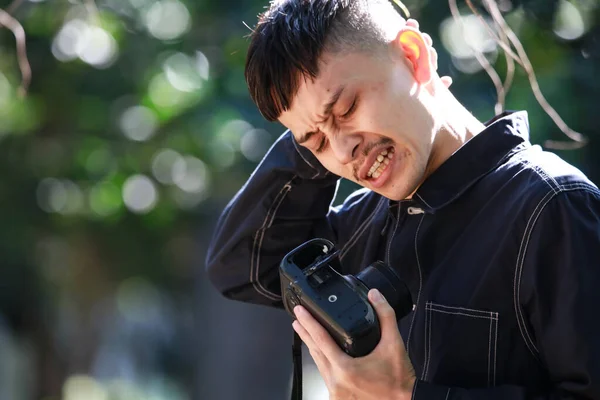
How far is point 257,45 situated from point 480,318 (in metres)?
0.76

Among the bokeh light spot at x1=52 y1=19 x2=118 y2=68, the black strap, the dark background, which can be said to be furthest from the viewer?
the bokeh light spot at x1=52 y1=19 x2=118 y2=68

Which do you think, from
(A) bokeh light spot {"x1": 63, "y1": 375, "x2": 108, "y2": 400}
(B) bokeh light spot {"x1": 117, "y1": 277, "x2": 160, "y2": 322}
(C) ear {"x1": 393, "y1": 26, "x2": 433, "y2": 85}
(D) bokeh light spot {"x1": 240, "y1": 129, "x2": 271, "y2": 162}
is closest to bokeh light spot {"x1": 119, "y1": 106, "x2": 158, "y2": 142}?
(D) bokeh light spot {"x1": 240, "y1": 129, "x2": 271, "y2": 162}

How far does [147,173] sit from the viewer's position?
19.4ft

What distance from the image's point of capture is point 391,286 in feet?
6.13

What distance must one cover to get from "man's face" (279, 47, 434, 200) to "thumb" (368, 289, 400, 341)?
0.28m

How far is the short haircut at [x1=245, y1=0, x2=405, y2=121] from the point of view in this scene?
2020mm

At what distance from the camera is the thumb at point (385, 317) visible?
70.8 inches

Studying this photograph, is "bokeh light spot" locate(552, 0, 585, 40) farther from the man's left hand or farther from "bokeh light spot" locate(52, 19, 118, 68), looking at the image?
"bokeh light spot" locate(52, 19, 118, 68)

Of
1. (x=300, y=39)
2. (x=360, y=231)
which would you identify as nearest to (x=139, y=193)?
(x=360, y=231)

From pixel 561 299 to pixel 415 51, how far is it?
0.65 meters

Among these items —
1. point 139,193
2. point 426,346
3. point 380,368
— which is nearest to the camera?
point 380,368

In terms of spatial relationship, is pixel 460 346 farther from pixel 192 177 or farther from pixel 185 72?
pixel 192 177

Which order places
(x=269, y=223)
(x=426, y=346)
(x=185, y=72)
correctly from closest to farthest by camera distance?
(x=426, y=346)
(x=269, y=223)
(x=185, y=72)

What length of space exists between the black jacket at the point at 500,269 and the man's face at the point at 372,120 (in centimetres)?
7
